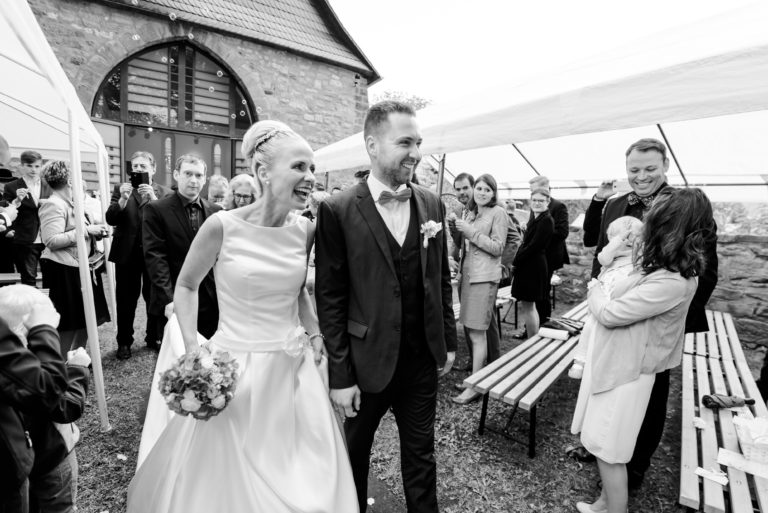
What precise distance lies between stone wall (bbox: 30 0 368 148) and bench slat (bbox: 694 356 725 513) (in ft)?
33.5

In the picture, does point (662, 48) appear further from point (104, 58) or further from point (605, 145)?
point (104, 58)

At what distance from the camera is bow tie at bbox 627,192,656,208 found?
97.5 inches

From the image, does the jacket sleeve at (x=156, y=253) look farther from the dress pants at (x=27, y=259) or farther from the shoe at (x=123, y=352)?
the dress pants at (x=27, y=259)

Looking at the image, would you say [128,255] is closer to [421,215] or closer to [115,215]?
[115,215]

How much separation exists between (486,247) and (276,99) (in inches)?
351

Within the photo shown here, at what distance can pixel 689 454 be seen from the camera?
2.17 meters

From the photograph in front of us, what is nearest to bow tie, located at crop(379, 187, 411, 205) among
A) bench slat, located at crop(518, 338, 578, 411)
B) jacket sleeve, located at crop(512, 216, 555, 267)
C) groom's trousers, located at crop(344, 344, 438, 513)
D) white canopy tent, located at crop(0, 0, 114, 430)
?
groom's trousers, located at crop(344, 344, 438, 513)

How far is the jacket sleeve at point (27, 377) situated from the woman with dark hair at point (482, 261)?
120 inches

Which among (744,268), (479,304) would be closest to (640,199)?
(479,304)

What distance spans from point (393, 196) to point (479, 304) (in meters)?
2.31

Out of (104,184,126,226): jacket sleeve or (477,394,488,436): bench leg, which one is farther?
(104,184,126,226): jacket sleeve

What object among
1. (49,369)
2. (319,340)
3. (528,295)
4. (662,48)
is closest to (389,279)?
(319,340)

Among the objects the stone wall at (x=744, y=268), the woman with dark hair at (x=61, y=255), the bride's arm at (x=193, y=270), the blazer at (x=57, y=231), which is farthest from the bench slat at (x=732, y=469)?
the blazer at (x=57, y=231)

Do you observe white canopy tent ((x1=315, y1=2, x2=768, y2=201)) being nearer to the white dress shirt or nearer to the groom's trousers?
the white dress shirt
